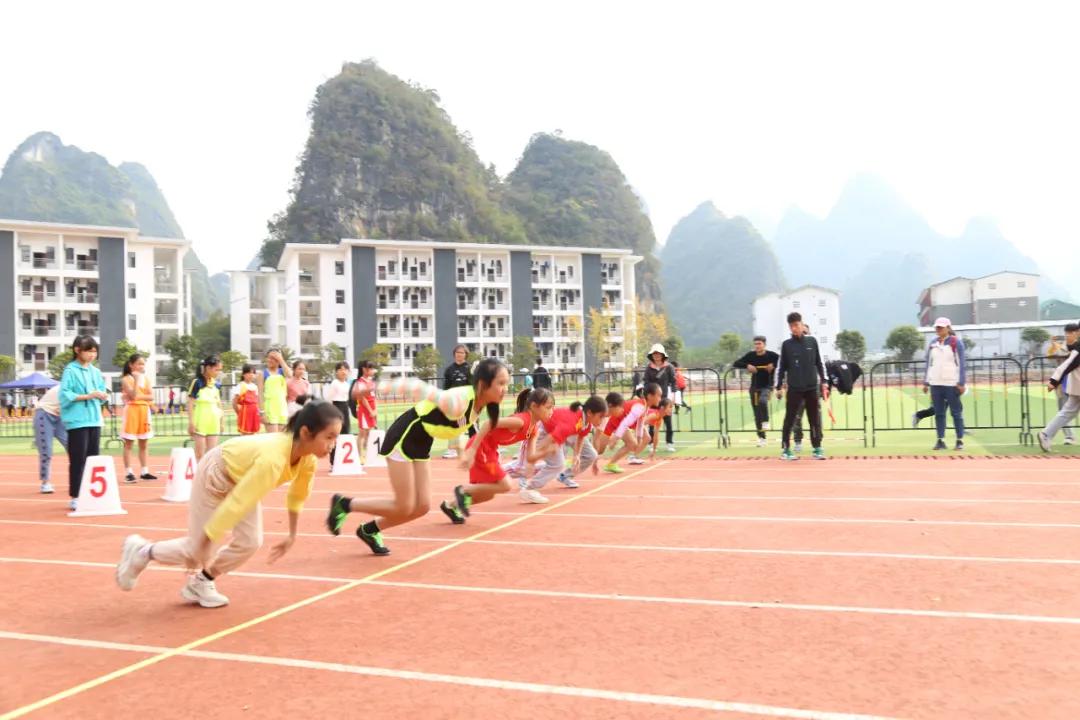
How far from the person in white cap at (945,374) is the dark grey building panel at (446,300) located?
58.6m

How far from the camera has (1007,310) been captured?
9025 cm

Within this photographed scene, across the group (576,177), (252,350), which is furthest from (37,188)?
(576,177)

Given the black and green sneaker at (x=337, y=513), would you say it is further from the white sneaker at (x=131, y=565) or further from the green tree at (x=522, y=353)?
the green tree at (x=522, y=353)

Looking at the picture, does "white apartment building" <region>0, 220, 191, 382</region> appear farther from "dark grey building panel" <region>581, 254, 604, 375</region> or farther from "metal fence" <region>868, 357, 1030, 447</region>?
"metal fence" <region>868, 357, 1030, 447</region>

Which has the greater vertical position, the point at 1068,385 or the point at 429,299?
the point at 429,299

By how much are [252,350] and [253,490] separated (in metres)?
74.2

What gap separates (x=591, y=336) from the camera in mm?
72688

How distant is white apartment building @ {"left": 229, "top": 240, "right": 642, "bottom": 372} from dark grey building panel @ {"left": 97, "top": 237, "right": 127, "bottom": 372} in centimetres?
1243

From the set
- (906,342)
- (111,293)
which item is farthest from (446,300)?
(906,342)

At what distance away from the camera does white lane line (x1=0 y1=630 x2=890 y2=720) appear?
3.01m

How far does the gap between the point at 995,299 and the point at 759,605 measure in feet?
326

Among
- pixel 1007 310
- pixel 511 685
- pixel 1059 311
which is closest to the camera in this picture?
pixel 511 685

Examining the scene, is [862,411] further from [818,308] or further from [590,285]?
[818,308]

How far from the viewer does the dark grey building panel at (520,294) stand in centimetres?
7250
